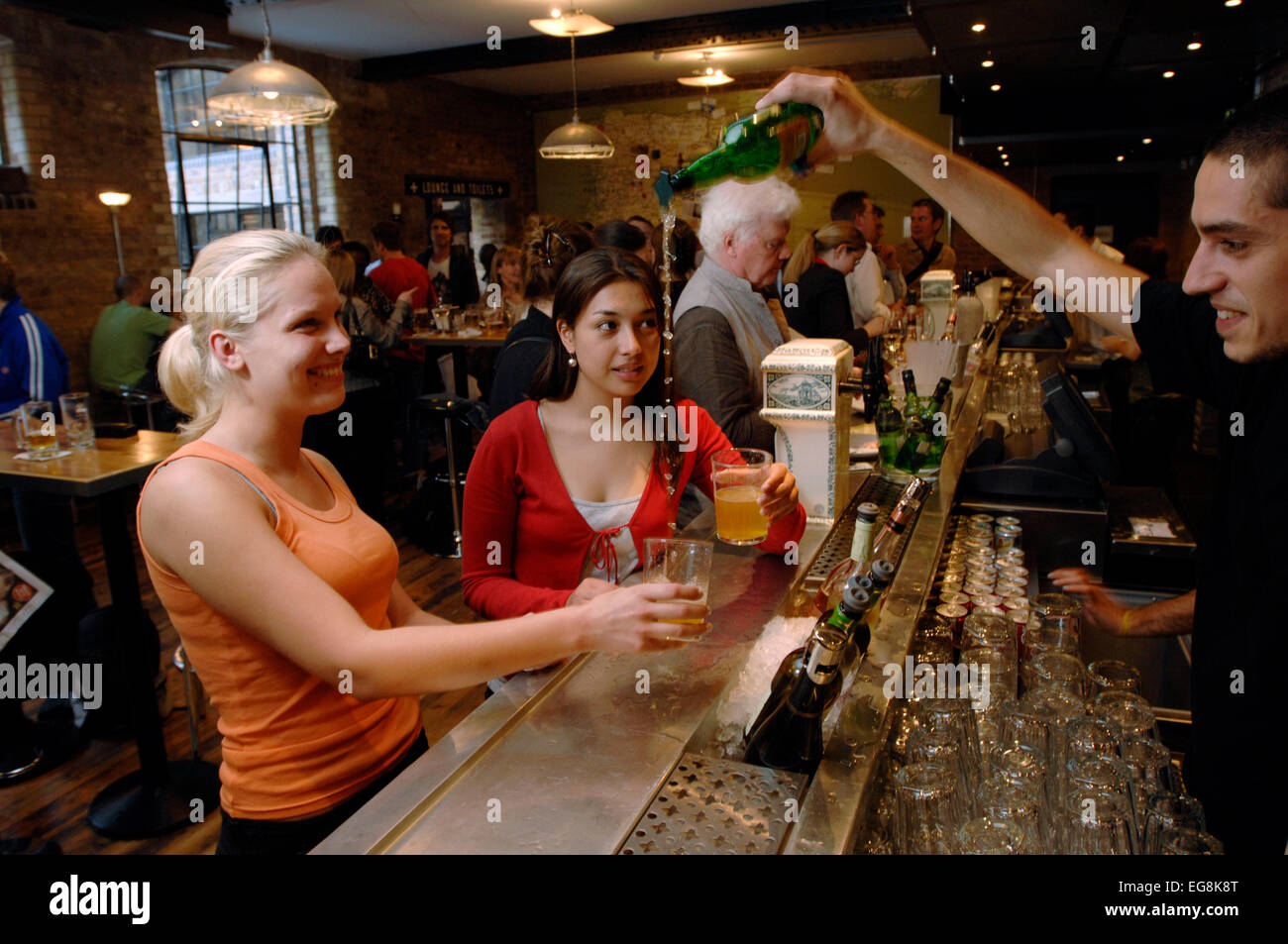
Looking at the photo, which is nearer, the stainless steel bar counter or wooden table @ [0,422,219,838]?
the stainless steel bar counter

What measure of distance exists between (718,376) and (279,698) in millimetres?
1493

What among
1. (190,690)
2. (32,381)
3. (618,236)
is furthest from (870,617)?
(32,381)

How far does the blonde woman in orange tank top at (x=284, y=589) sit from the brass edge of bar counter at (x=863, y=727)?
0.27m

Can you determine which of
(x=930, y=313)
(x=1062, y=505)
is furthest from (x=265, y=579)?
(x=930, y=313)

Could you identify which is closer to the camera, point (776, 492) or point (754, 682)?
point (754, 682)

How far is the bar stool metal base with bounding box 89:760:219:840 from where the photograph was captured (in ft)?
9.50

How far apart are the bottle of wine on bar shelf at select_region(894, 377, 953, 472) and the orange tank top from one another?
5.00 feet

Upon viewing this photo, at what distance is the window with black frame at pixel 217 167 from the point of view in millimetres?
8344

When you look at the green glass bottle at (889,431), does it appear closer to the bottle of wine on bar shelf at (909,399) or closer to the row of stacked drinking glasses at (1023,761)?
the bottle of wine on bar shelf at (909,399)

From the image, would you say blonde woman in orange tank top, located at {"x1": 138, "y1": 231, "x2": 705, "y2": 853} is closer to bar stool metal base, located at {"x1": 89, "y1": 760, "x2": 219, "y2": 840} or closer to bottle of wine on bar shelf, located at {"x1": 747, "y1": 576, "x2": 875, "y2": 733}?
bottle of wine on bar shelf, located at {"x1": 747, "y1": 576, "x2": 875, "y2": 733}

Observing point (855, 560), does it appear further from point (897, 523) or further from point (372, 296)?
point (372, 296)

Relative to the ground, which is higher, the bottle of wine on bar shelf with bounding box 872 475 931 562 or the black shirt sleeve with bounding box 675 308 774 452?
the black shirt sleeve with bounding box 675 308 774 452

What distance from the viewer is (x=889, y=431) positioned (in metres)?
2.51

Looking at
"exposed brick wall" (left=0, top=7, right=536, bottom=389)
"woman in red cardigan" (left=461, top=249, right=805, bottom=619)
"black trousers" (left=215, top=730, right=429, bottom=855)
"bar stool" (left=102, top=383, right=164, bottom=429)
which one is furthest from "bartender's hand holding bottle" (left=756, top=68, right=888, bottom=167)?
"exposed brick wall" (left=0, top=7, right=536, bottom=389)
